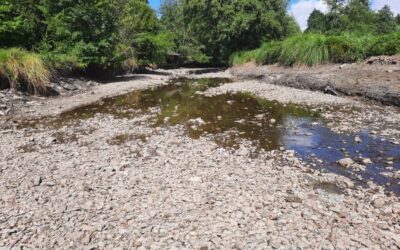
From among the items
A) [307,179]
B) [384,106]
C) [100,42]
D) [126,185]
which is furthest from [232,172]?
[100,42]

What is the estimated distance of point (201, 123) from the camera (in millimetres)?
10188

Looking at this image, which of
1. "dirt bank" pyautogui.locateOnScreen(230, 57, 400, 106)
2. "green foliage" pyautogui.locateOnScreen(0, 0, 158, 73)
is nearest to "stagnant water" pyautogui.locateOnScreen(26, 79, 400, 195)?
"dirt bank" pyautogui.locateOnScreen(230, 57, 400, 106)

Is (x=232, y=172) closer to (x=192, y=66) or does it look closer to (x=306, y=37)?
(x=306, y=37)

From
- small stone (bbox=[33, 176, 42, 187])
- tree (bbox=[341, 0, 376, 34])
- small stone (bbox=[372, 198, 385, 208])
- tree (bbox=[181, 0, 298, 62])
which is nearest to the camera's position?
small stone (bbox=[372, 198, 385, 208])

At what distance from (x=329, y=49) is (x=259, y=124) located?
10901 mm

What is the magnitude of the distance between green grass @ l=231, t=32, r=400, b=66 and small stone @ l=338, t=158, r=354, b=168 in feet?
34.9

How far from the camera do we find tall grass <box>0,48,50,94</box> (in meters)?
12.9

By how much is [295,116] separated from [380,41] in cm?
809

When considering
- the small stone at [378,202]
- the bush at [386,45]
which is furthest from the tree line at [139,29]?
the small stone at [378,202]

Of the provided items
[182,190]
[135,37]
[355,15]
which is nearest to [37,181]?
[182,190]

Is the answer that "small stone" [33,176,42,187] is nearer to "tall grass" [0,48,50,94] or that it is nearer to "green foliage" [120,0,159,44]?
"tall grass" [0,48,50,94]

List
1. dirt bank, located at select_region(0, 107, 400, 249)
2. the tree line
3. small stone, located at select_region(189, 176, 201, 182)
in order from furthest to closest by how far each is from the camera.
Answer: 1. the tree line
2. small stone, located at select_region(189, 176, 201, 182)
3. dirt bank, located at select_region(0, 107, 400, 249)

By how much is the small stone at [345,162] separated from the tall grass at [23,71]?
40.5ft

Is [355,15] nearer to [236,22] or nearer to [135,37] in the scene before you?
[236,22]
